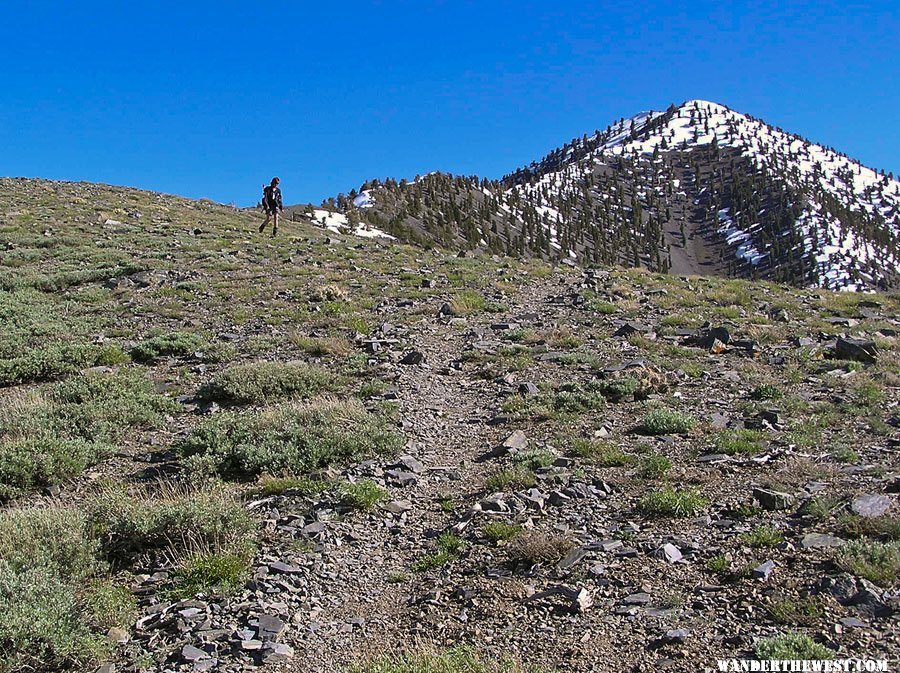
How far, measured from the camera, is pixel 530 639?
4.97 metres

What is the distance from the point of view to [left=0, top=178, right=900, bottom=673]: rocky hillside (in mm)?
4902

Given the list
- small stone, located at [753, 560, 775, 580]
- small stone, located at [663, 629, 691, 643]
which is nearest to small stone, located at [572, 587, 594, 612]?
small stone, located at [663, 629, 691, 643]

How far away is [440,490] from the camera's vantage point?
787 centimetres

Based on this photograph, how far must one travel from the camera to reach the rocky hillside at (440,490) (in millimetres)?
4902

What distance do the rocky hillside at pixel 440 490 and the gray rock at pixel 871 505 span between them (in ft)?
0.12

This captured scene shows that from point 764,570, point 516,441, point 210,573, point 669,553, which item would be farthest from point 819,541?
point 210,573

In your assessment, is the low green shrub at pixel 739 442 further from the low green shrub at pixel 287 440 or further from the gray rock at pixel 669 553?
the low green shrub at pixel 287 440

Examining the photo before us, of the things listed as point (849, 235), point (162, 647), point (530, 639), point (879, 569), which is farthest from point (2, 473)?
point (849, 235)

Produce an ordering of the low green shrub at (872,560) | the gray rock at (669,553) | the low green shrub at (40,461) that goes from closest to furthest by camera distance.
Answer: the low green shrub at (872,560), the gray rock at (669,553), the low green shrub at (40,461)

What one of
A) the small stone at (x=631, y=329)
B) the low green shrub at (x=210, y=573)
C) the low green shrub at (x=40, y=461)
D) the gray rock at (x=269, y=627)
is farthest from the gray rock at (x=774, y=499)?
the low green shrub at (x=40, y=461)

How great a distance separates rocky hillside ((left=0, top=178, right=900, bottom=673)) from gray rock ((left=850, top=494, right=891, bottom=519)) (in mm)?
35

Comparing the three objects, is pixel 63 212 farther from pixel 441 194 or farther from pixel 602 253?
pixel 602 253

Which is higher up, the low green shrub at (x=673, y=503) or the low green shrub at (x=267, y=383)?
the low green shrub at (x=267, y=383)

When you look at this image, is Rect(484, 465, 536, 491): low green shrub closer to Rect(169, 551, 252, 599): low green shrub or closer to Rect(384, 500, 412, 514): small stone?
Rect(384, 500, 412, 514): small stone
